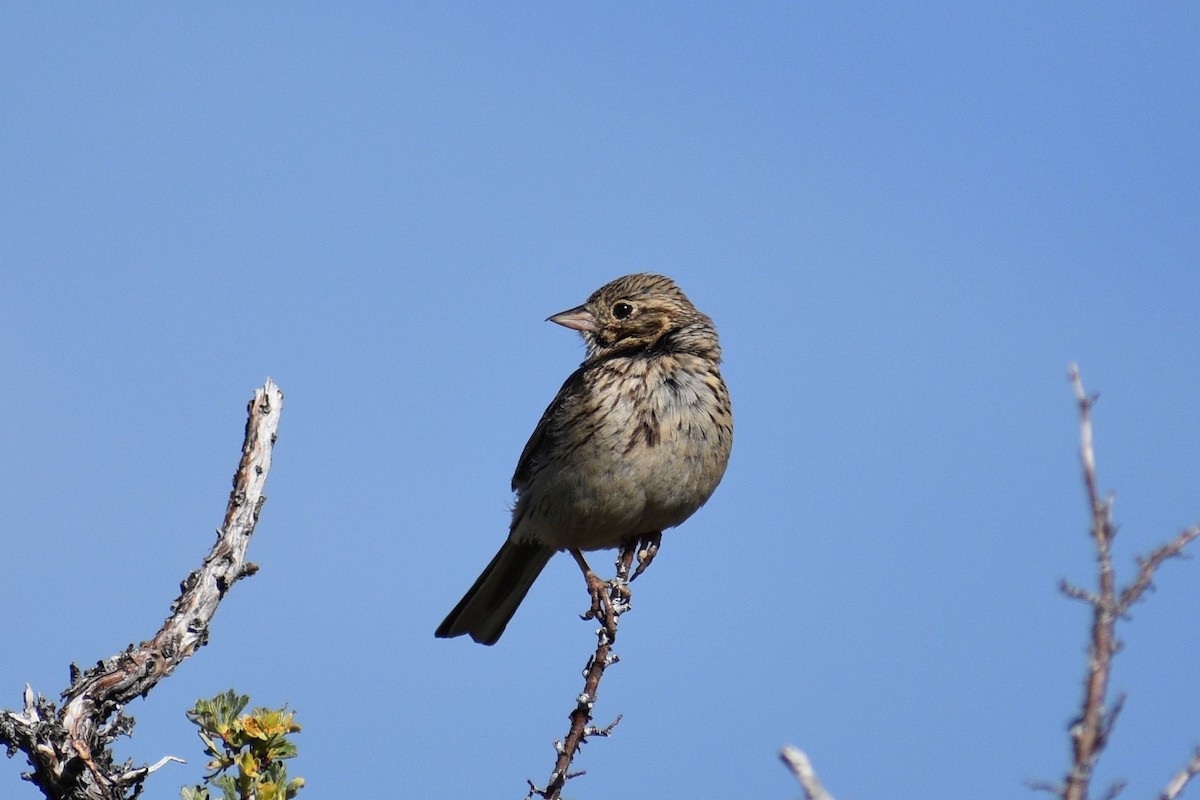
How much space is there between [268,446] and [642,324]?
15.2 ft

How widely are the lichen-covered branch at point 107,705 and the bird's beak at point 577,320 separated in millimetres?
4888

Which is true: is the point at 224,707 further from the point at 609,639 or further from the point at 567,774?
the point at 609,639

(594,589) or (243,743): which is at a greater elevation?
(594,589)

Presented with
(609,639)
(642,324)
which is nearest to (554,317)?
(642,324)

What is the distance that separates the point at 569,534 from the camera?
7.88m

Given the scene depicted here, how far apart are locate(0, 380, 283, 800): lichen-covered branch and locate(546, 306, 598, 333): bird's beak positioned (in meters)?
4.89

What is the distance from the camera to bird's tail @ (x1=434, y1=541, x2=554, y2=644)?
8609 millimetres

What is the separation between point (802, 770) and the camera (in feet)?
6.04

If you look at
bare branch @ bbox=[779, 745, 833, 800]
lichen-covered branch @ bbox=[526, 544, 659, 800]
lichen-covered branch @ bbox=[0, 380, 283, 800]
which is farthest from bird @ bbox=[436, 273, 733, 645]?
bare branch @ bbox=[779, 745, 833, 800]

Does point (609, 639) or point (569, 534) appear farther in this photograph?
point (569, 534)

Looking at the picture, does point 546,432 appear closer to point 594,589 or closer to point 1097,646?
point 594,589

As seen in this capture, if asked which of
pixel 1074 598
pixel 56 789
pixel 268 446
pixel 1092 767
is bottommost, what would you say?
pixel 1092 767

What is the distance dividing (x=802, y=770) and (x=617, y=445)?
570cm

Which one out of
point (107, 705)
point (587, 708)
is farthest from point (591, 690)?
point (107, 705)
